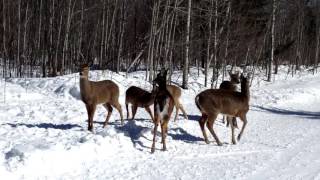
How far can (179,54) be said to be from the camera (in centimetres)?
4081

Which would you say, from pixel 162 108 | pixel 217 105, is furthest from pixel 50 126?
pixel 217 105

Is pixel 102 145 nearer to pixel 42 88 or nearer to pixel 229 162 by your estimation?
pixel 229 162

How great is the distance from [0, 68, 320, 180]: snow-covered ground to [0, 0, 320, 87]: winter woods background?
34.1 ft

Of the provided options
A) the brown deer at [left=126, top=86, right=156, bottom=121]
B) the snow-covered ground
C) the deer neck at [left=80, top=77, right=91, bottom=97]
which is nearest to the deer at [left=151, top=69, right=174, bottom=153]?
the snow-covered ground

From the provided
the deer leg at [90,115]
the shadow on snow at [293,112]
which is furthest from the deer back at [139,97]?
the shadow on snow at [293,112]

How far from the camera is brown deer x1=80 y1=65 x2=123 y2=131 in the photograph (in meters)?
13.0

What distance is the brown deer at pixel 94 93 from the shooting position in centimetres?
1302

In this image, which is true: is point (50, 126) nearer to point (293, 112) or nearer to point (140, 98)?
point (140, 98)

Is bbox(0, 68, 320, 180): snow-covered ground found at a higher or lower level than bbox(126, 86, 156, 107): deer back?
lower

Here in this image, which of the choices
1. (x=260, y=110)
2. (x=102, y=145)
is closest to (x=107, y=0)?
(x=260, y=110)

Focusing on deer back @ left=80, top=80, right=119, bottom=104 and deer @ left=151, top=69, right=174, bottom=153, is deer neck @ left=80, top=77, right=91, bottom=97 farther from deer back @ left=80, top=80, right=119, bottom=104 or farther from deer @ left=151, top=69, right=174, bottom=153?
deer @ left=151, top=69, right=174, bottom=153

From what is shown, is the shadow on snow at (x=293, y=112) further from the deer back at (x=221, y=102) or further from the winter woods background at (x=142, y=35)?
the deer back at (x=221, y=102)

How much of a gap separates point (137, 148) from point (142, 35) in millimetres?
31915

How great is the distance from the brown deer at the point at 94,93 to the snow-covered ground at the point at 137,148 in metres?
0.57
